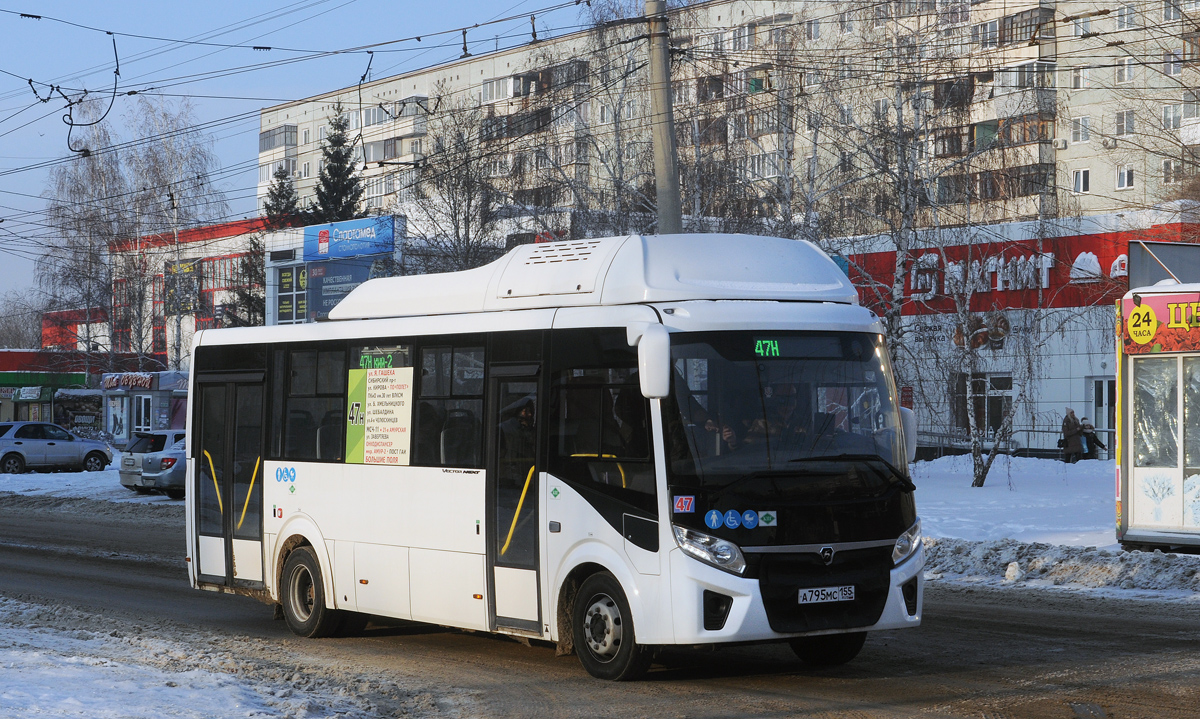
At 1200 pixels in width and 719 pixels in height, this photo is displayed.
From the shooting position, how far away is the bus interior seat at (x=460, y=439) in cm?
969

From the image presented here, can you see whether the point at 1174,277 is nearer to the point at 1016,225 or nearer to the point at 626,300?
the point at 626,300

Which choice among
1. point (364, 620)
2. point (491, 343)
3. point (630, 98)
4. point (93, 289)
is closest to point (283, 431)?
point (364, 620)

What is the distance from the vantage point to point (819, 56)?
3130 centimetres

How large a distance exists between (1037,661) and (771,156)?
23.4 m

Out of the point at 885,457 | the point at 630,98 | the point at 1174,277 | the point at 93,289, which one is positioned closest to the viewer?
the point at 885,457

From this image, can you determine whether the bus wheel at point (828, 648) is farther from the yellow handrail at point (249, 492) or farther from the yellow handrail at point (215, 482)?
the yellow handrail at point (215, 482)

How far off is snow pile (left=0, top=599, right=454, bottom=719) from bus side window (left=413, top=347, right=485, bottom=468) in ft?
5.62

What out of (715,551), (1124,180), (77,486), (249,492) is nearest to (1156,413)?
(715,551)

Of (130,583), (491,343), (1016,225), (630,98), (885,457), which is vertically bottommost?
(130,583)

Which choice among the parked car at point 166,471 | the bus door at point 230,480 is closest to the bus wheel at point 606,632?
the bus door at point 230,480

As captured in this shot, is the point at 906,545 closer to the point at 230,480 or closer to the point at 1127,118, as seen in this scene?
the point at 230,480

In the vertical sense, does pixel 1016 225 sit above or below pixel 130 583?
above

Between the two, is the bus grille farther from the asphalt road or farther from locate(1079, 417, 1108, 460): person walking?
locate(1079, 417, 1108, 460): person walking

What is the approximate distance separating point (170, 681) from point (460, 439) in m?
2.63
